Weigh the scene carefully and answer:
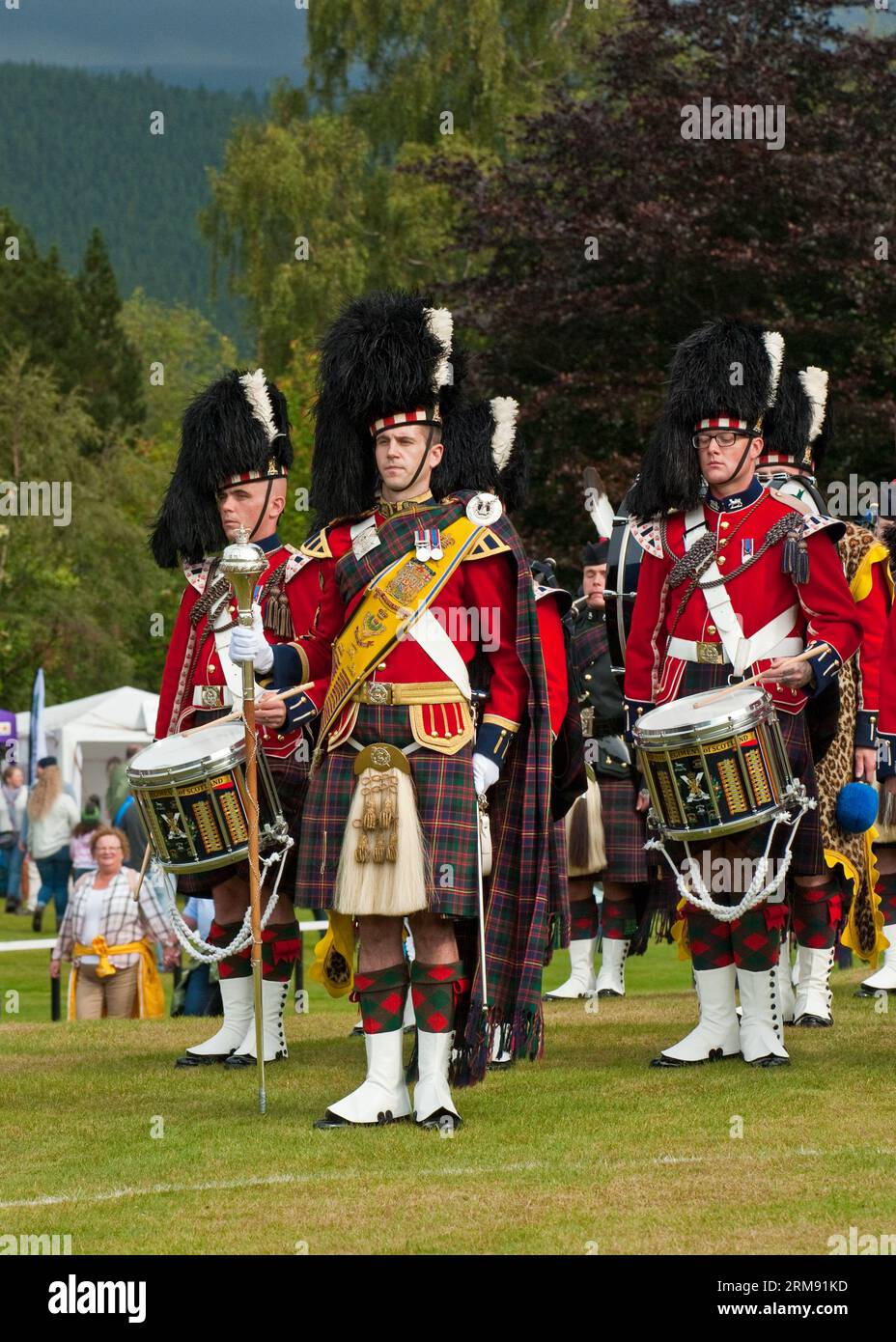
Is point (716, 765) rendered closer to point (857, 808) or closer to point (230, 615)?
point (857, 808)

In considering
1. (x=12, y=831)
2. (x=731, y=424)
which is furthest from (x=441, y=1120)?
(x=12, y=831)

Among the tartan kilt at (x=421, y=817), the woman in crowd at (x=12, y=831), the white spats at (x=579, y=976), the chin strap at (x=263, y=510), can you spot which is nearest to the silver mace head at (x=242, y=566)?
the tartan kilt at (x=421, y=817)

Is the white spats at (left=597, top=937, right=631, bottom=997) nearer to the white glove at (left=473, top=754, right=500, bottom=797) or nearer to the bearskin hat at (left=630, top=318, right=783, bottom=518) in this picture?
the bearskin hat at (left=630, top=318, right=783, bottom=518)

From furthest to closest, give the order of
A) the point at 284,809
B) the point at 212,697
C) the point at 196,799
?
the point at 212,697
the point at 284,809
the point at 196,799

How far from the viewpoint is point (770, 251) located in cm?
2019

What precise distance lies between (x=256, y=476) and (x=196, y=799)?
158 cm

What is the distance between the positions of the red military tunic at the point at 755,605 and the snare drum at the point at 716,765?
15.0 inches

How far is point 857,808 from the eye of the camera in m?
8.80

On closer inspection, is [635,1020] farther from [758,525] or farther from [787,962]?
[758,525]

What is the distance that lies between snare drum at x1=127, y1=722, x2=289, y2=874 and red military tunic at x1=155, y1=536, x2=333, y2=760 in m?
0.20

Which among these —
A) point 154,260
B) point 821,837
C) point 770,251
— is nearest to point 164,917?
point 821,837

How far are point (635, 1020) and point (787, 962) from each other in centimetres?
70

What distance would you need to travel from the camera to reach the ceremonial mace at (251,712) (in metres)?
6.77

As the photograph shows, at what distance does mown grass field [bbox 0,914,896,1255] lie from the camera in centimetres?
530
